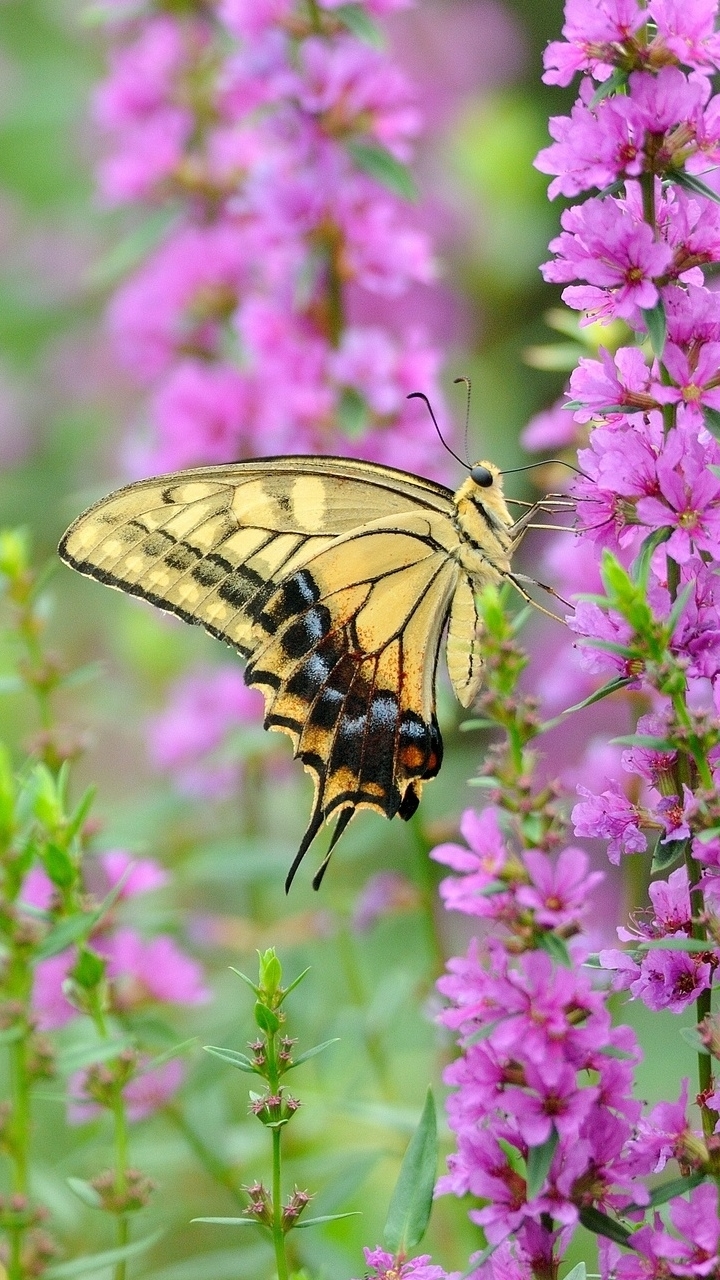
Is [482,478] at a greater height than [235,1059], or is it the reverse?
[482,478]

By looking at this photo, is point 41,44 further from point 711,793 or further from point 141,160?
point 711,793

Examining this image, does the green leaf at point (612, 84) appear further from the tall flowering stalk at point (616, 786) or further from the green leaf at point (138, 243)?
the green leaf at point (138, 243)

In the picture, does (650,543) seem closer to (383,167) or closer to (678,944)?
(678,944)

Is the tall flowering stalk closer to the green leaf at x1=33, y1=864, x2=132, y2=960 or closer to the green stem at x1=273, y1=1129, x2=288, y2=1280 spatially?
the green stem at x1=273, y1=1129, x2=288, y2=1280

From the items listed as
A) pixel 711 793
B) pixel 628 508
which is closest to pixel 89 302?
pixel 628 508

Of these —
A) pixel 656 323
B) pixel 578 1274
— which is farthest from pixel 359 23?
pixel 578 1274
